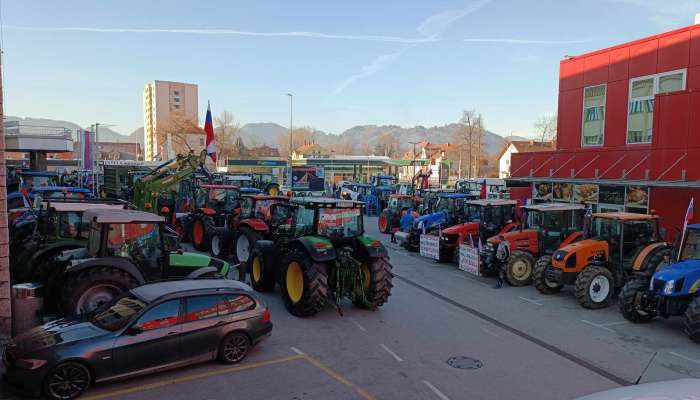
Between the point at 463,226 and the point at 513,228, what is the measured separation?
1.58 meters

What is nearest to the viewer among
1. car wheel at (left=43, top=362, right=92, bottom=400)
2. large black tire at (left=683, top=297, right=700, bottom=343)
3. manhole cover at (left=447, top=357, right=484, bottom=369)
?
car wheel at (left=43, top=362, right=92, bottom=400)

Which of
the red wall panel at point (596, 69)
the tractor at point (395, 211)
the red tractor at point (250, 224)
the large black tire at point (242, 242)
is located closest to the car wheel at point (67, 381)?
the red tractor at point (250, 224)

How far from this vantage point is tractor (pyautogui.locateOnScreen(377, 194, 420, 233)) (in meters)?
22.9

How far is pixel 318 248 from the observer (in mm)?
9523

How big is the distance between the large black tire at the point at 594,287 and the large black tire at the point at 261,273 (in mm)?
6859

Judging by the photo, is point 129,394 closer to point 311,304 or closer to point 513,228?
point 311,304

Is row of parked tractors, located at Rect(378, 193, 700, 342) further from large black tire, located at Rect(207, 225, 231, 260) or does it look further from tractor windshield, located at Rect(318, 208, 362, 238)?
large black tire, located at Rect(207, 225, 231, 260)

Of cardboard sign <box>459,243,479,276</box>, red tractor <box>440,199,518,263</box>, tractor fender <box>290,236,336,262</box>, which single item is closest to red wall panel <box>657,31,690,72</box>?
red tractor <box>440,199,518,263</box>

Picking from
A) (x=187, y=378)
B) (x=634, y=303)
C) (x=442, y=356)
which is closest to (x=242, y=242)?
(x=187, y=378)

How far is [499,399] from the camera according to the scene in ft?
20.7

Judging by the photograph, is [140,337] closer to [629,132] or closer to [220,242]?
[220,242]

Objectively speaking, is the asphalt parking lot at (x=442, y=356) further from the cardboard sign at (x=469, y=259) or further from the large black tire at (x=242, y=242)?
the large black tire at (x=242, y=242)

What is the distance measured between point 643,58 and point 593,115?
9.56 feet

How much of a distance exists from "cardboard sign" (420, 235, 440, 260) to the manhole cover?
26.8ft
